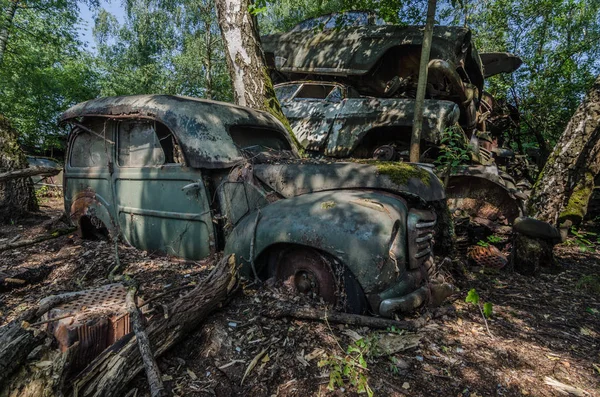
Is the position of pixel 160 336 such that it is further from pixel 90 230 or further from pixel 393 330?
pixel 90 230

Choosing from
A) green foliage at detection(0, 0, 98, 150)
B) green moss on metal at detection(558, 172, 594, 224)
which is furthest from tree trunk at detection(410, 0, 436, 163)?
green foliage at detection(0, 0, 98, 150)

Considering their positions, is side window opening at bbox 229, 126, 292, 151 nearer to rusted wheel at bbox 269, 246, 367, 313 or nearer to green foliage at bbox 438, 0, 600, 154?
rusted wheel at bbox 269, 246, 367, 313

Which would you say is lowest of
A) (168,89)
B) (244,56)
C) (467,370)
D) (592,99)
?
(467,370)

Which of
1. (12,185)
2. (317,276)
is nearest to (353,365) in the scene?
(317,276)

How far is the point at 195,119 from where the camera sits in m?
3.18

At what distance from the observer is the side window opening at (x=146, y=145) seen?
3.39 meters

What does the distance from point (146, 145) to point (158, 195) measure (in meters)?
0.57

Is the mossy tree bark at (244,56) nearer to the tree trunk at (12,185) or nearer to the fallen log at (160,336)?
the fallen log at (160,336)

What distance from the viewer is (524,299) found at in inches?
119

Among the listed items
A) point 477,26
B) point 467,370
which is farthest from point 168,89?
point 467,370

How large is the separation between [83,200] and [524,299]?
4.85m

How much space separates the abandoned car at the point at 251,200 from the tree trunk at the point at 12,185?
2.06m

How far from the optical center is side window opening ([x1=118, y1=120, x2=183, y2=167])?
3.39 meters

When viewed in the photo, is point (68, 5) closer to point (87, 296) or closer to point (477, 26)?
point (87, 296)
